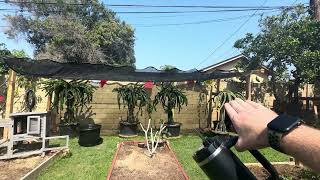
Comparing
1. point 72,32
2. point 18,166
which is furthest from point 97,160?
point 72,32

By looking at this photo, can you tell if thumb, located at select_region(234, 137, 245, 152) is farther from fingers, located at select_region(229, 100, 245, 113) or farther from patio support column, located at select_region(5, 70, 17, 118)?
patio support column, located at select_region(5, 70, 17, 118)

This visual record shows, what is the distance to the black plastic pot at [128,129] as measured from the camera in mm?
10508

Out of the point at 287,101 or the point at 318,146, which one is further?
the point at 287,101

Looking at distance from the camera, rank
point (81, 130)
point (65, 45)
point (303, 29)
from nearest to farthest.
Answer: point (81, 130)
point (303, 29)
point (65, 45)

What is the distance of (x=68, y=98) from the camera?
1002cm

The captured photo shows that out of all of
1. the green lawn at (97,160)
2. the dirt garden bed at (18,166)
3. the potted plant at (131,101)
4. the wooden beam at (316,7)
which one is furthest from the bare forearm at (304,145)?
the wooden beam at (316,7)

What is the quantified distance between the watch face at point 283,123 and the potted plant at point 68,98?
9.42 metres

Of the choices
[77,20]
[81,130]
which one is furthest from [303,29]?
[77,20]

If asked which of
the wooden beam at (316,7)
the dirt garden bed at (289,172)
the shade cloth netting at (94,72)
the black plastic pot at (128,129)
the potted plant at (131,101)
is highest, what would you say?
the wooden beam at (316,7)

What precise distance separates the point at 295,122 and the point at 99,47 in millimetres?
29545

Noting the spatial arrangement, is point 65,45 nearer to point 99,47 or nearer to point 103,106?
point 99,47

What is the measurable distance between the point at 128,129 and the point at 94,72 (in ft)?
7.48

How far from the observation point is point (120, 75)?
938 centimetres

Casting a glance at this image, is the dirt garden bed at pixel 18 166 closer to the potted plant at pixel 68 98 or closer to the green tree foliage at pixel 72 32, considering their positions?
the potted plant at pixel 68 98
